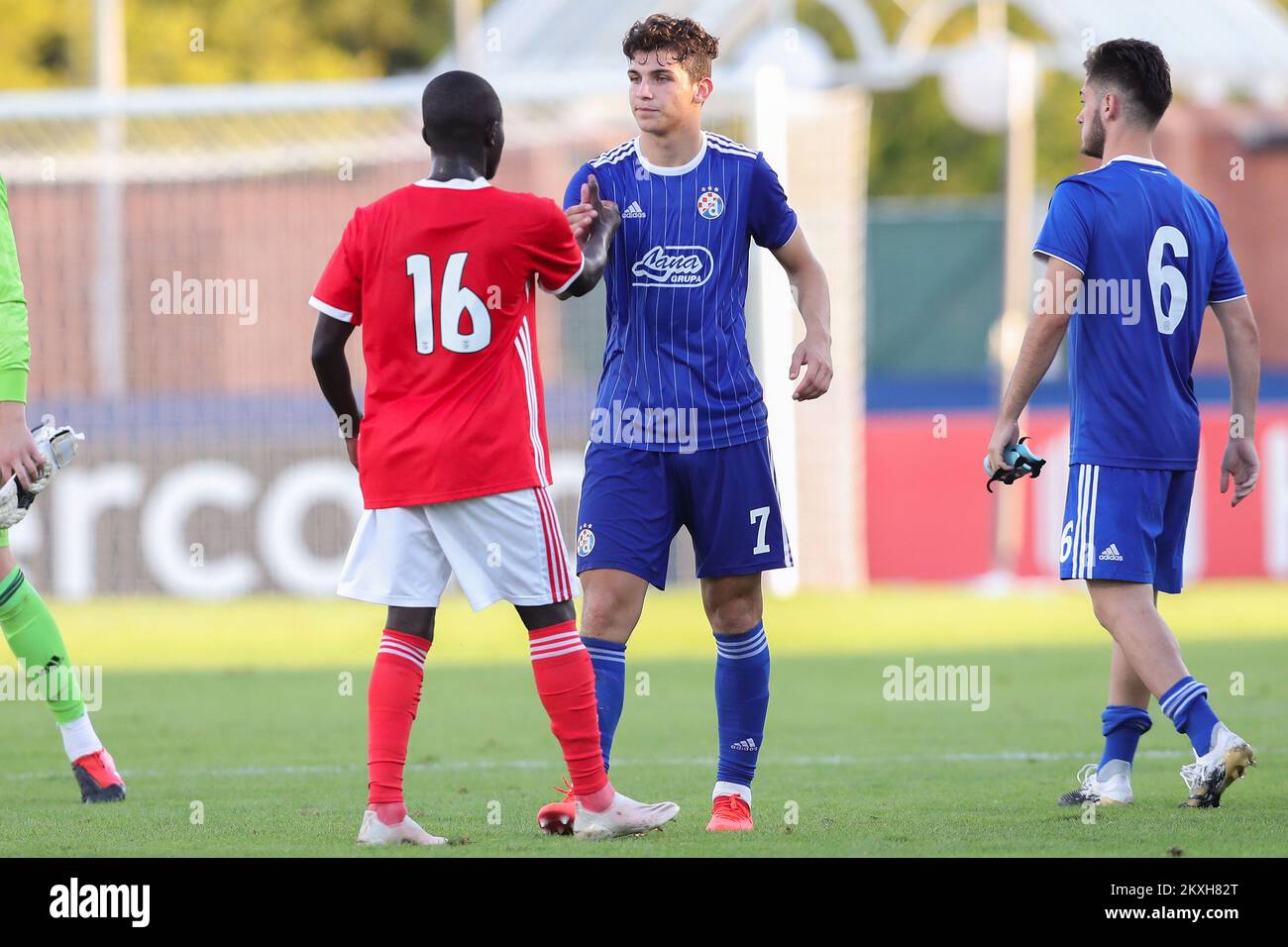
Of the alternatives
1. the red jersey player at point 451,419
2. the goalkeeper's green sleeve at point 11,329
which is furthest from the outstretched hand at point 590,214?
the goalkeeper's green sleeve at point 11,329

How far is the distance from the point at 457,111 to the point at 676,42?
2.97 feet

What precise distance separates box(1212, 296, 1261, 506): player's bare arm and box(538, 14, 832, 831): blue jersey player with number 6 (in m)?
1.37

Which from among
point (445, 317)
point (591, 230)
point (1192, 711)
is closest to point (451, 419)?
point (445, 317)

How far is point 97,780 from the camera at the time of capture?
6797 millimetres

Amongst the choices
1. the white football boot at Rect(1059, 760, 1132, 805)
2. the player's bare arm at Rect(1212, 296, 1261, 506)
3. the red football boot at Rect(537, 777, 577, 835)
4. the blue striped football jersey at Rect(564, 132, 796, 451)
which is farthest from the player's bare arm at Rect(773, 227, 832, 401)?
the white football boot at Rect(1059, 760, 1132, 805)

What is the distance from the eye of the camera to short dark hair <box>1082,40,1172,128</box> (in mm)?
6242

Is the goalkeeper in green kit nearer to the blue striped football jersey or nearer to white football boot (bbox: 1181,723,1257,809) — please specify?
the blue striped football jersey

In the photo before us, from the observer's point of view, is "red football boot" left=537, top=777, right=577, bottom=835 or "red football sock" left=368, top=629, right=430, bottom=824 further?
"red football boot" left=537, top=777, right=577, bottom=835

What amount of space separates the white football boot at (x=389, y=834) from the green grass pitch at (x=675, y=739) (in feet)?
0.40

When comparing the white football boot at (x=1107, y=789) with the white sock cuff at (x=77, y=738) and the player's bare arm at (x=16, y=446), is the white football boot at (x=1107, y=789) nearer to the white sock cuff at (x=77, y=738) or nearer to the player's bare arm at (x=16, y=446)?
the white sock cuff at (x=77, y=738)

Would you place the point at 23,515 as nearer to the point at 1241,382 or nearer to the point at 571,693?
the point at 571,693

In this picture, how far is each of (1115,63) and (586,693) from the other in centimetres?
259

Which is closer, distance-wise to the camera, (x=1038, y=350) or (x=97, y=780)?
(x=1038, y=350)
